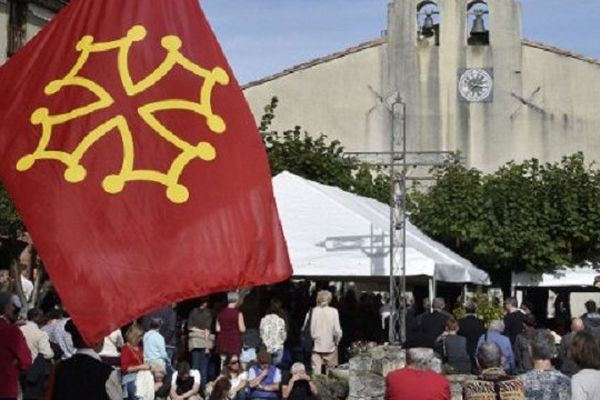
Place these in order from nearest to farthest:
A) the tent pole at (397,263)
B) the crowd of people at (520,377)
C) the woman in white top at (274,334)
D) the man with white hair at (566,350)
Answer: the crowd of people at (520,377) → the man with white hair at (566,350) → the woman in white top at (274,334) → the tent pole at (397,263)

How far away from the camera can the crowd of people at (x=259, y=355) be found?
7.27 metres

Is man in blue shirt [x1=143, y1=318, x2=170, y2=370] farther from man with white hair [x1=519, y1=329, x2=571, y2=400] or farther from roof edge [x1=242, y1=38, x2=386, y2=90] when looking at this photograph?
roof edge [x1=242, y1=38, x2=386, y2=90]

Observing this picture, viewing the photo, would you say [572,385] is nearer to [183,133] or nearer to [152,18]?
[183,133]

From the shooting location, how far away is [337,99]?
43312 millimetres

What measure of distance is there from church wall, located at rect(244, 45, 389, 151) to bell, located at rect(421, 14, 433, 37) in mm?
1545

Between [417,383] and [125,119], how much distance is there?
255 centimetres

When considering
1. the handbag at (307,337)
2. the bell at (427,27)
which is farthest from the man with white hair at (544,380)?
the bell at (427,27)

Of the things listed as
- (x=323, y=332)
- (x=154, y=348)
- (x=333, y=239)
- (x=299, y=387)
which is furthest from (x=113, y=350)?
(x=333, y=239)

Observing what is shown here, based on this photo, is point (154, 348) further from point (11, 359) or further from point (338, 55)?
point (338, 55)

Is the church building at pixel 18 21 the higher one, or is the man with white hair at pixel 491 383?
the church building at pixel 18 21

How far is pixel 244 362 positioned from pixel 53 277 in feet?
36.3

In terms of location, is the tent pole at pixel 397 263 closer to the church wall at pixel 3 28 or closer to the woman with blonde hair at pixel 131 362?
the woman with blonde hair at pixel 131 362

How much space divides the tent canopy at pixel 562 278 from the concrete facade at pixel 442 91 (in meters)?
11.7

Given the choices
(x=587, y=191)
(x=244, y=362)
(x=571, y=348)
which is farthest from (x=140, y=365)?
(x=587, y=191)
